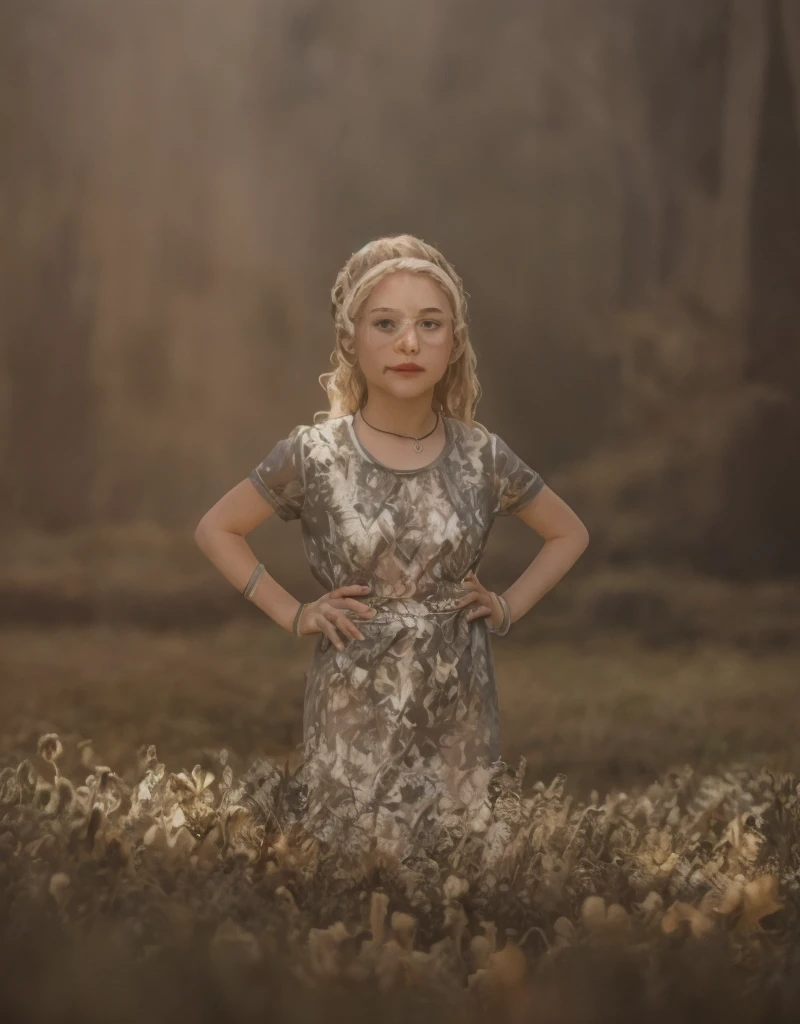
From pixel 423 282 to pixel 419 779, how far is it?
93 cm

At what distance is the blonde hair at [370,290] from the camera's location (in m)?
2.75

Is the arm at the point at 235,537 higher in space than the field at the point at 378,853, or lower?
higher

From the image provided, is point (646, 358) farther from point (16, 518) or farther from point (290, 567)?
point (16, 518)

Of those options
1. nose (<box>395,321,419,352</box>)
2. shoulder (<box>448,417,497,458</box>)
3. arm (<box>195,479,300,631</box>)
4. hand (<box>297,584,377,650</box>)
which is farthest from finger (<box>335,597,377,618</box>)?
nose (<box>395,321,419,352</box>)

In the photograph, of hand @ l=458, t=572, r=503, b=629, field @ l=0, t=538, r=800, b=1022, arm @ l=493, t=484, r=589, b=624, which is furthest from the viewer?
arm @ l=493, t=484, r=589, b=624

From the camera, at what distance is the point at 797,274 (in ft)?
11.9

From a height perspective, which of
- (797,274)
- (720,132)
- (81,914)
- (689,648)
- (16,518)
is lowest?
(81,914)

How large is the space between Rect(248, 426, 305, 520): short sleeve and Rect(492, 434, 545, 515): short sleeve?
38cm

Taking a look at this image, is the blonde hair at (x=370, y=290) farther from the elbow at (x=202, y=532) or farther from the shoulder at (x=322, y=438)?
the elbow at (x=202, y=532)

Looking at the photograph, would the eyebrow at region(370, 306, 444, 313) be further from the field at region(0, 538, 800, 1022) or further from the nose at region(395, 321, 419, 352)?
the field at region(0, 538, 800, 1022)

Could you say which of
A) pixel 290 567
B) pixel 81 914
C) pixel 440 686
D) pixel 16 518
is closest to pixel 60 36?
pixel 16 518

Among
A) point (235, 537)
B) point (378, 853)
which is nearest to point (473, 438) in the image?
point (235, 537)

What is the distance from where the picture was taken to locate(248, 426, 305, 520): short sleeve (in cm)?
283

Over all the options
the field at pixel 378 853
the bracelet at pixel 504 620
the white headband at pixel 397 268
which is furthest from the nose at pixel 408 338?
the field at pixel 378 853
